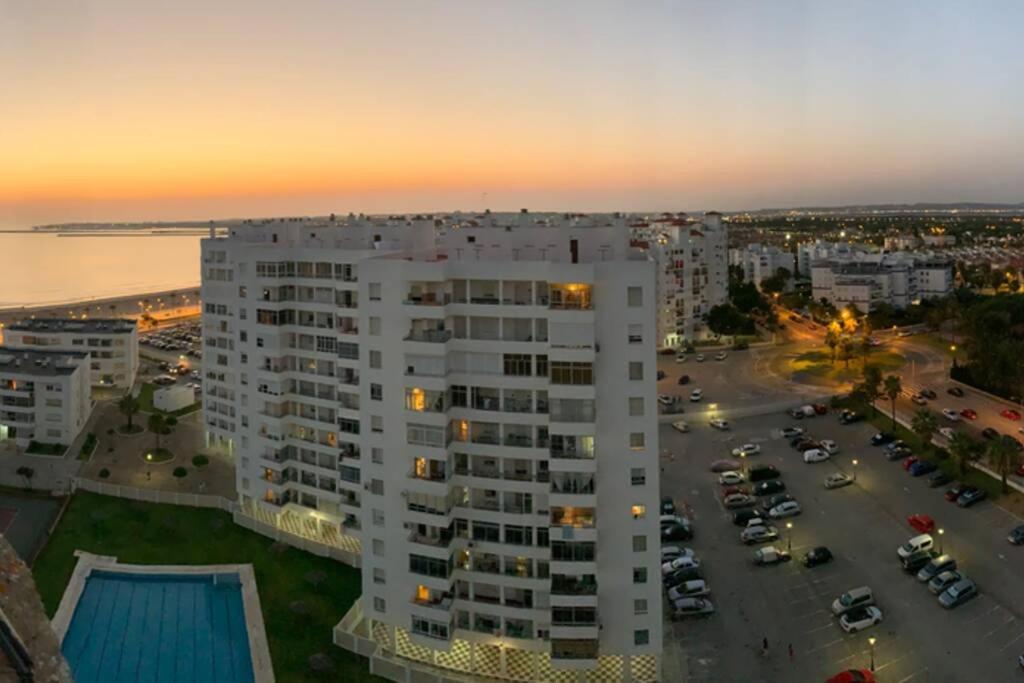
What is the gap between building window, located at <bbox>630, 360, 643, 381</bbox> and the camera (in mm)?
14898

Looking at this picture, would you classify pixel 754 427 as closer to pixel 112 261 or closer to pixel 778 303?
pixel 778 303

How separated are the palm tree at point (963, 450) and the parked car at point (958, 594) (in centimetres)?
758

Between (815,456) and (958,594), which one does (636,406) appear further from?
(815,456)

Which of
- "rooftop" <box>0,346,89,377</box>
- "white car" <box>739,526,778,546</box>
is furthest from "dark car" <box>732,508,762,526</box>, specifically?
"rooftop" <box>0,346,89,377</box>

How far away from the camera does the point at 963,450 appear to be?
25.5 metres

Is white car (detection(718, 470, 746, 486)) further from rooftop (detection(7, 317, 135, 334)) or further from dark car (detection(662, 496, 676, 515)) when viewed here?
rooftop (detection(7, 317, 135, 334))

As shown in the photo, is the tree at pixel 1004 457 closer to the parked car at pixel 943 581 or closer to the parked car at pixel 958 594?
the parked car at pixel 943 581

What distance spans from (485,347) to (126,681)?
1073 centimetres

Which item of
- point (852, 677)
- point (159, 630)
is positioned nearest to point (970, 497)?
point (852, 677)

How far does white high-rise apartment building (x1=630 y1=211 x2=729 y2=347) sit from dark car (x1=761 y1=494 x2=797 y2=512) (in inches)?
1057

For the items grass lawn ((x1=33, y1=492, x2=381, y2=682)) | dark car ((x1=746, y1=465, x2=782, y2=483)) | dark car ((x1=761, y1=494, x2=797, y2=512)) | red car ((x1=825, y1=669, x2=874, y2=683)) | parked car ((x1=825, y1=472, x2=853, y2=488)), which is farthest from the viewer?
dark car ((x1=746, y1=465, x2=782, y2=483))

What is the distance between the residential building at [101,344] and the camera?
41.9 metres

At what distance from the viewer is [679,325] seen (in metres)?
54.4

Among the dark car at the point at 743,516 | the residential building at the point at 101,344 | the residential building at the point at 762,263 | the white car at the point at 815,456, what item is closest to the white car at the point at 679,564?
the dark car at the point at 743,516
